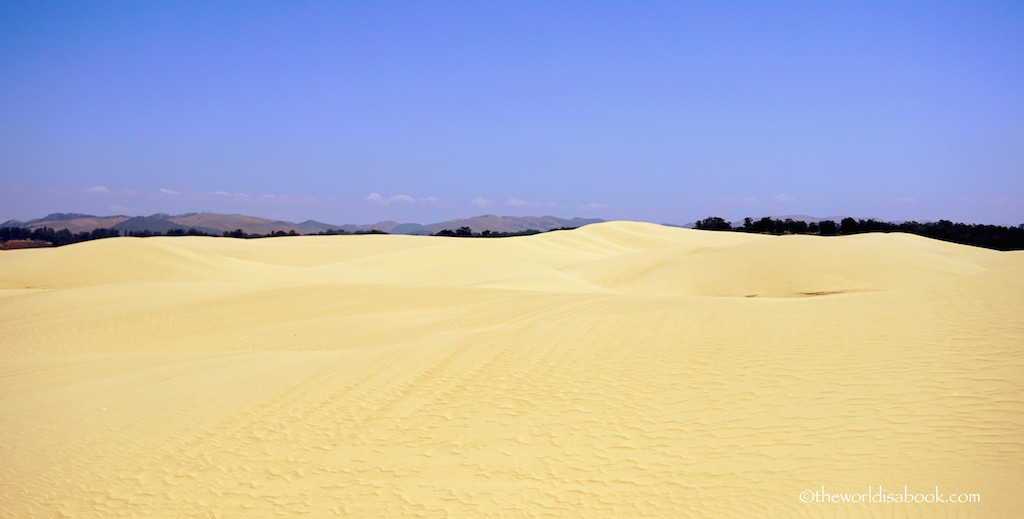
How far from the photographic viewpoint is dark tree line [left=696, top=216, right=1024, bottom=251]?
41.1 metres

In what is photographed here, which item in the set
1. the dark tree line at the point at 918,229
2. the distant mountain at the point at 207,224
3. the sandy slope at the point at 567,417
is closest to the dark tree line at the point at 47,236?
the distant mountain at the point at 207,224

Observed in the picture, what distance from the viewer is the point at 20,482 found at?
4.94m

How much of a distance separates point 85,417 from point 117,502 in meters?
2.38

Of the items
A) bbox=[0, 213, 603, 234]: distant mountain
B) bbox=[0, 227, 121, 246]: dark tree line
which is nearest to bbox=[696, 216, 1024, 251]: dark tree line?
bbox=[0, 213, 603, 234]: distant mountain

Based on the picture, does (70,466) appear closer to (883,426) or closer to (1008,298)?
(883,426)


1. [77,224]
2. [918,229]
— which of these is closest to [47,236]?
[77,224]

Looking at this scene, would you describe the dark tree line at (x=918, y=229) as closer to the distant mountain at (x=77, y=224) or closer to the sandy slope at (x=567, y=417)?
the sandy slope at (x=567, y=417)

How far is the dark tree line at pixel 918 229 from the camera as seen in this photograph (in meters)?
41.1

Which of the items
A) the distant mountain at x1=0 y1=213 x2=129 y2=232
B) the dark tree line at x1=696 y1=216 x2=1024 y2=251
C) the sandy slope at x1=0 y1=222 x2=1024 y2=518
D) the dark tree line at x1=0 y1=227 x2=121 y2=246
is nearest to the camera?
the sandy slope at x1=0 y1=222 x2=1024 y2=518

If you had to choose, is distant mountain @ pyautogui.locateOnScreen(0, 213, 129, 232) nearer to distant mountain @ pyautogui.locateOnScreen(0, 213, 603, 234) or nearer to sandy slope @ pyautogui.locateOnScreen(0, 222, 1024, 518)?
distant mountain @ pyautogui.locateOnScreen(0, 213, 603, 234)

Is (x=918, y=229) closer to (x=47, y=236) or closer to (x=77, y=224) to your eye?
(x=47, y=236)

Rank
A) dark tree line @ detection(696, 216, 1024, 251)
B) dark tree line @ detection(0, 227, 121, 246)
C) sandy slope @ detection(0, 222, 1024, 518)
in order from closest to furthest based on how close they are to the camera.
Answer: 1. sandy slope @ detection(0, 222, 1024, 518)
2. dark tree line @ detection(696, 216, 1024, 251)
3. dark tree line @ detection(0, 227, 121, 246)

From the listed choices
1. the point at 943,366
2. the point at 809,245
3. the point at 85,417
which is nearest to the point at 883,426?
the point at 943,366

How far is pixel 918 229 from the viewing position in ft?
161
